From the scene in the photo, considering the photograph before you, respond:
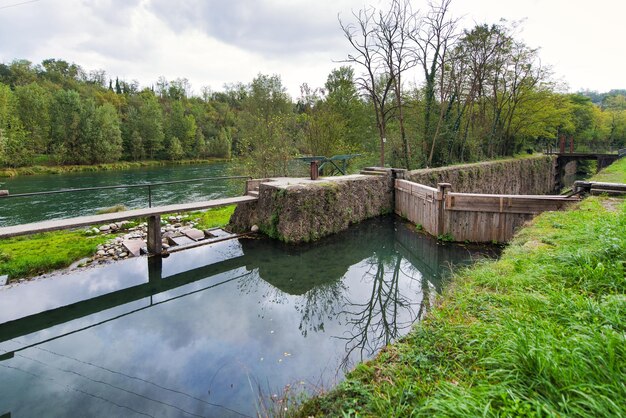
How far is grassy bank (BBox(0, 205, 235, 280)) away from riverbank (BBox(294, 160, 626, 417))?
736 cm

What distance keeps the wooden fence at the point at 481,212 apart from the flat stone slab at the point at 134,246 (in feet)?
26.6

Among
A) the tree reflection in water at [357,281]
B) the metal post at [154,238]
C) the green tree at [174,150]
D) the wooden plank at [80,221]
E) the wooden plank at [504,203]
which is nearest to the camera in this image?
the tree reflection in water at [357,281]

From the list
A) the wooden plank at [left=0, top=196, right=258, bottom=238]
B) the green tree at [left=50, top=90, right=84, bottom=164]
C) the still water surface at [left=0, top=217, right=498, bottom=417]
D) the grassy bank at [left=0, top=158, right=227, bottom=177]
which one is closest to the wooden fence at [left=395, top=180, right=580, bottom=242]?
the still water surface at [left=0, top=217, right=498, bottom=417]

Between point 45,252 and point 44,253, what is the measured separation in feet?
0.32

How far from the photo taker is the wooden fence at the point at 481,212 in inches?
332

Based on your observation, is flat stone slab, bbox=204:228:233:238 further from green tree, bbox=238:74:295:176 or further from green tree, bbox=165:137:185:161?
green tree, bbox=165:137:185:161

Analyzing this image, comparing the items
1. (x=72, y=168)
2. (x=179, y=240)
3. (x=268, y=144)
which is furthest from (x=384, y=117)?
(x=72, y=168)

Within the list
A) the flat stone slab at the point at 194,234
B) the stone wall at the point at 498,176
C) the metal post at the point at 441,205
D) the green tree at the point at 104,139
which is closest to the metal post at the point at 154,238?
the flat stone slab at the point at 194,234

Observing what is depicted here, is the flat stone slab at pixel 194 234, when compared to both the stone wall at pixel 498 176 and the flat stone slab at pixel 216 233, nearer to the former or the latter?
the flat stone slab at pixel 216 233

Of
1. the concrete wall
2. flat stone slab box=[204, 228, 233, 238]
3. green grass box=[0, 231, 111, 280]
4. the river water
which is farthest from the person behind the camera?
the river water

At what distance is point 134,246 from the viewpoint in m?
8.52

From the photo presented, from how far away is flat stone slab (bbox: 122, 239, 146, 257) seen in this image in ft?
26.8

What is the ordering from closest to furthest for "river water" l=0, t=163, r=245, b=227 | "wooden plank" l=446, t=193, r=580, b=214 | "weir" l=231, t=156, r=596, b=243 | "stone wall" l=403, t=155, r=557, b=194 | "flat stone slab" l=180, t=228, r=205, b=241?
"wooden plank" l=446, t=193, r=580, b=214 < "weir" l=231, t=156, r=596, b=243 < "flat stone slab" l=180, t=228, r=205, b=241 < "stone wall" l=403, t=155, r=557, b=194 < "river water" l=0, t=163, r=245, b=227

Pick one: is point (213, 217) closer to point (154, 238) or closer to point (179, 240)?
point (179, 240)
